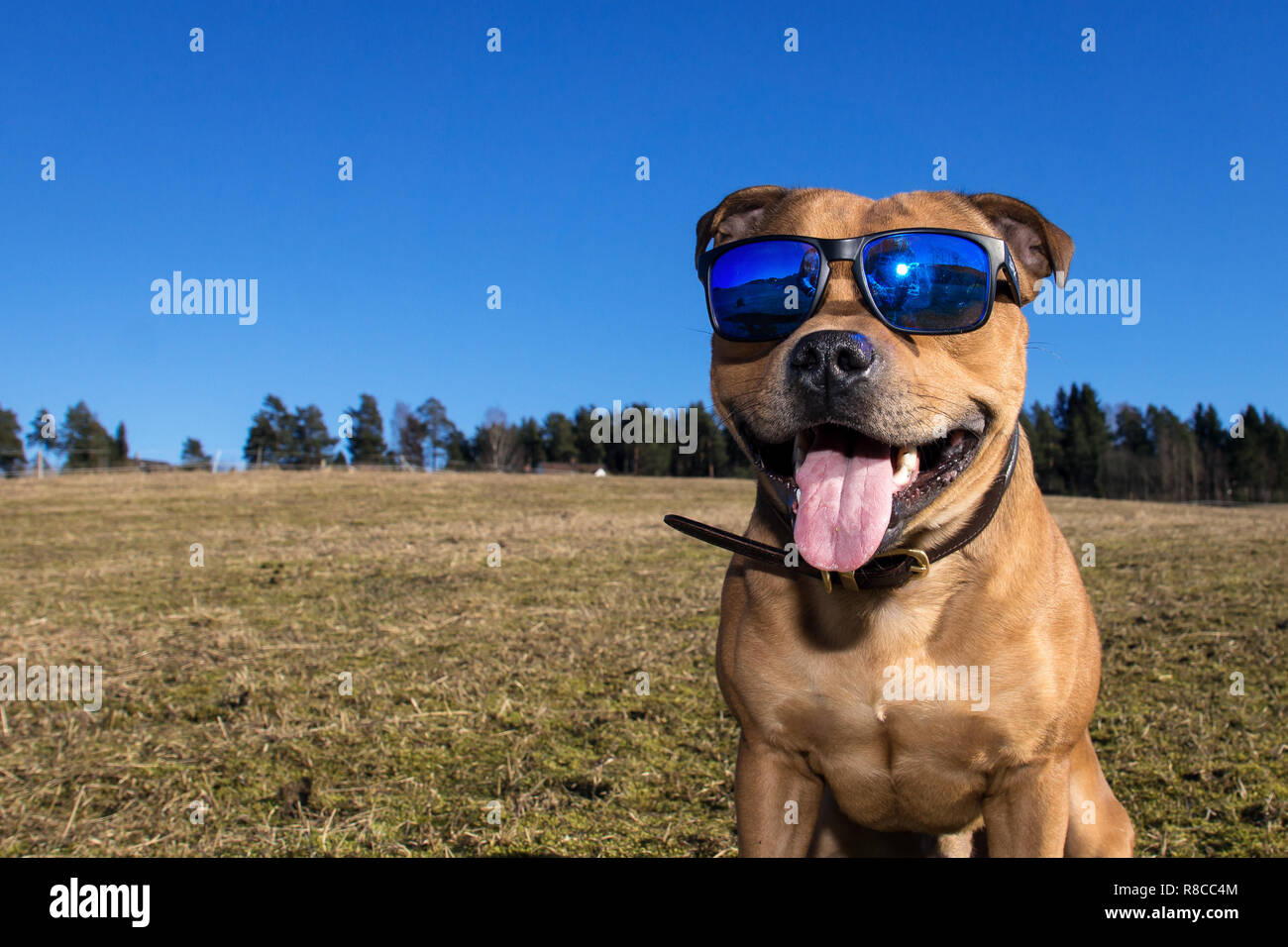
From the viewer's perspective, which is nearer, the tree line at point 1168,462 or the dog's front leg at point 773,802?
the dog's front leg at point 773,802

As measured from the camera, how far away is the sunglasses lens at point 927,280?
2697 mm

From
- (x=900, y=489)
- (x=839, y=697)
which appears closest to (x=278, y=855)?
(x=839, y=697)

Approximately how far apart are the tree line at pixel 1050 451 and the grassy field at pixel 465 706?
155 ft

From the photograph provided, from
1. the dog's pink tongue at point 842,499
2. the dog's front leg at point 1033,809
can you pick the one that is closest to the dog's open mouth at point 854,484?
the dog's pink tongue at point 842,499

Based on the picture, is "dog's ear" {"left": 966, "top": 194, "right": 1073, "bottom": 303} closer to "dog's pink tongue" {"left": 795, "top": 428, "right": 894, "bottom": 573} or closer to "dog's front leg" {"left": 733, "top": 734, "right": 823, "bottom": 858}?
"dog's pink tongue" {"left": 795, "top": 428, "right": 894, "bottom": 573}

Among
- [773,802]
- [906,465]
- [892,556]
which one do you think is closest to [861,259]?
[906,465]

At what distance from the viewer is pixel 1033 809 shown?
8.55 feet

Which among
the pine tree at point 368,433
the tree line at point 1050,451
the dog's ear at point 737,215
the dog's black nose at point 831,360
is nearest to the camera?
the dog's black nose at point 831,360

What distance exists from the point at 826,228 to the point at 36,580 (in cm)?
1170

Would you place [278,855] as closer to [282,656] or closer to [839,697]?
[839,697]

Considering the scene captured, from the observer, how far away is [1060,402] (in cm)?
8125

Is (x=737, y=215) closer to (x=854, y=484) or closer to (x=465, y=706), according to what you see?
(x=854, y=484)

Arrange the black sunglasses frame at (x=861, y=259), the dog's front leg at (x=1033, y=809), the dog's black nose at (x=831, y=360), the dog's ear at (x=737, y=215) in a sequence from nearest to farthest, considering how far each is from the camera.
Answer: the dog's black nose at (x=831, y=360) < the dog's front leg at (x=1033, y=809) < the black sunglasses frame at (x=861, y=259) < the dog's ear at (x=737, y=215)

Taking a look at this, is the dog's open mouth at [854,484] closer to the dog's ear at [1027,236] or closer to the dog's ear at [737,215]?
the dog's ear at [1027,236]
